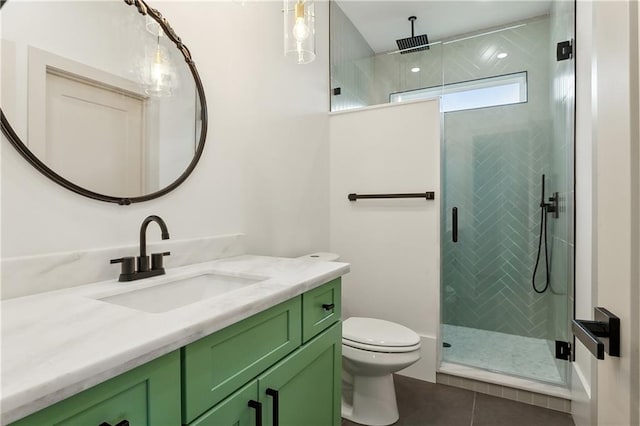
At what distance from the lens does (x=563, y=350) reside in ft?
6.63

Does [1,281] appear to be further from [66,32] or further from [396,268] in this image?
[396,268]

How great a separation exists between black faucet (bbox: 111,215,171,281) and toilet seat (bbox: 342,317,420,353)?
3.44 feet

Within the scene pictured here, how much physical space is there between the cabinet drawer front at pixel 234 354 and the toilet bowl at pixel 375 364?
0.77 meters

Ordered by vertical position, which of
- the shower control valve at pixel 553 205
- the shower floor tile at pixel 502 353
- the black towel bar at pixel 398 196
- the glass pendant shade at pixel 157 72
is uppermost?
the glass pendant shade at pixel 157 72

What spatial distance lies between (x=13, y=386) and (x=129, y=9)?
1251 millimetres

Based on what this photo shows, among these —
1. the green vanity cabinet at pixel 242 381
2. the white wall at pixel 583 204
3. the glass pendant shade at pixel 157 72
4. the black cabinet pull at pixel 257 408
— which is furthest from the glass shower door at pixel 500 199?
the glass pendant shade at pixel 157 72

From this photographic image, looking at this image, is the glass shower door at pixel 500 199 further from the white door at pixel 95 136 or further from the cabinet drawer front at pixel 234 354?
the white door at pixel 95 136

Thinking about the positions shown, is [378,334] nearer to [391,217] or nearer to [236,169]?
[391,217]

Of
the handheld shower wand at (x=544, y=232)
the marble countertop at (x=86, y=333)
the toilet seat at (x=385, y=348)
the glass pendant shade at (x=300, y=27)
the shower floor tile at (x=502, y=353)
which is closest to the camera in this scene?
the marble countertop at (x=86, y=333)

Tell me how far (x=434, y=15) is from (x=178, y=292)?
9.99ft

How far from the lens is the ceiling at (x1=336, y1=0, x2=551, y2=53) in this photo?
2.75 metres

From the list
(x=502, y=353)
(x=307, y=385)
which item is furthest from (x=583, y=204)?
(x=307, y=385)

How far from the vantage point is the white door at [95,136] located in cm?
99

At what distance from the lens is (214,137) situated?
156 centimetres
